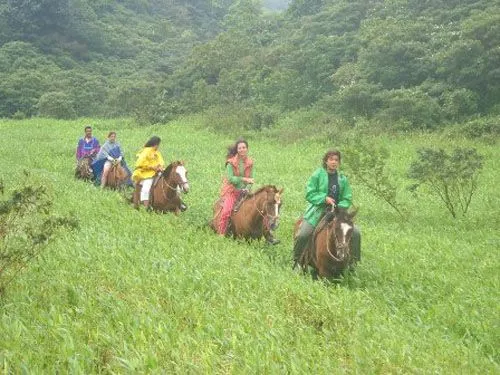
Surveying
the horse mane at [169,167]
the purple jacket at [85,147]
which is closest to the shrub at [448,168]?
the horse mane at [169,167]

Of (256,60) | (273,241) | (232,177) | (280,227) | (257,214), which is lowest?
(280,227)

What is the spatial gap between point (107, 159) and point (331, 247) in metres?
10.1

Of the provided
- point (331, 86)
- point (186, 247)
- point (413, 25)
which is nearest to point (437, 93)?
point (413, 25)

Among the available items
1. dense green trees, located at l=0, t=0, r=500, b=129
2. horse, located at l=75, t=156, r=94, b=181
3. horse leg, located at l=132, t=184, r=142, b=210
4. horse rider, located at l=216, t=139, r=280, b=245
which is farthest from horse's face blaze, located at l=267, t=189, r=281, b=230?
dense green trees, located at l=0, t=0, r=500, b=129

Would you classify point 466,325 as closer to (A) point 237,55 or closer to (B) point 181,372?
(B) point 181,372

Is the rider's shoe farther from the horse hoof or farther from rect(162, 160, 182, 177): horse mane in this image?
rect(162, 160, 182, 177): horse mane

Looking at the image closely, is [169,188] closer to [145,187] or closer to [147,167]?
[145,187]

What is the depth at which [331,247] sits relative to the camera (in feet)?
26.1

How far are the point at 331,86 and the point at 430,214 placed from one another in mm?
26990

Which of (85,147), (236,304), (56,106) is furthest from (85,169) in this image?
(56,106)

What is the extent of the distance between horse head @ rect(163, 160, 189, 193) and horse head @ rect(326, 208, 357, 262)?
13.8 ft

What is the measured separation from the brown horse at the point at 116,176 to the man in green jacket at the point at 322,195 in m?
8.53

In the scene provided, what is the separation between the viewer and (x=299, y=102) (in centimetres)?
4009

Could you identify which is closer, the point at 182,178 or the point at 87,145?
the point at 182,178
